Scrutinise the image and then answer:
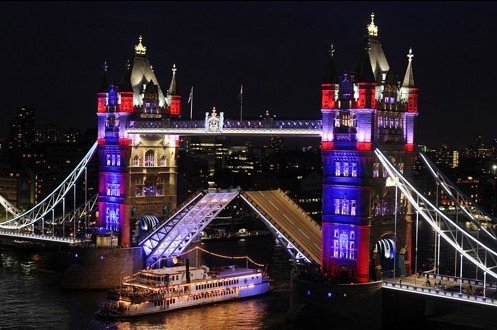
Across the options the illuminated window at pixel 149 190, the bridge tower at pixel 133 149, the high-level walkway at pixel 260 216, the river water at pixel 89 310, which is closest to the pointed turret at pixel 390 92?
the high-level walkway at pixel 260 216

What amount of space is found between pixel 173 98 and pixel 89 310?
763 inches

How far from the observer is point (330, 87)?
57.5m

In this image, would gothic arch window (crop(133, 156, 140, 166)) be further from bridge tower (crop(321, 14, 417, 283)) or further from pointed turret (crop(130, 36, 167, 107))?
bridge tower (crop(321, 14, 417, 283))

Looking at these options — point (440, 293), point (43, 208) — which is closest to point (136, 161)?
point (43, 208)

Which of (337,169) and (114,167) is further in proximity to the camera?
(114,167)

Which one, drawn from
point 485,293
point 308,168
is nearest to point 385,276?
point 485,293

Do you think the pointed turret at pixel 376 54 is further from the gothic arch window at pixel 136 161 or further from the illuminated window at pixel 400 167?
the gothic arch window at pixel 136 161

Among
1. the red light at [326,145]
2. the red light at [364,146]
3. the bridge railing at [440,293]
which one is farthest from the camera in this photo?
the red light at [326,145]

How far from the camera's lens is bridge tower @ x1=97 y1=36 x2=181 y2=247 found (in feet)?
233

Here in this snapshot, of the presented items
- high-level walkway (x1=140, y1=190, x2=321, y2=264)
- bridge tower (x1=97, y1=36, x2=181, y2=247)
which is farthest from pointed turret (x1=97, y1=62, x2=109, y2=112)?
high-level walkway (x1=140, y1=190, x2=321, y2=264)

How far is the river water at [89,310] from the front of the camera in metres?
56.7

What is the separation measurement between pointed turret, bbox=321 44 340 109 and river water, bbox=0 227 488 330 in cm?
1279

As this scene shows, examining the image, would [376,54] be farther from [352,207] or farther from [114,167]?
[114,167]

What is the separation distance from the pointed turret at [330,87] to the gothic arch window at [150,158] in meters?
19.0
